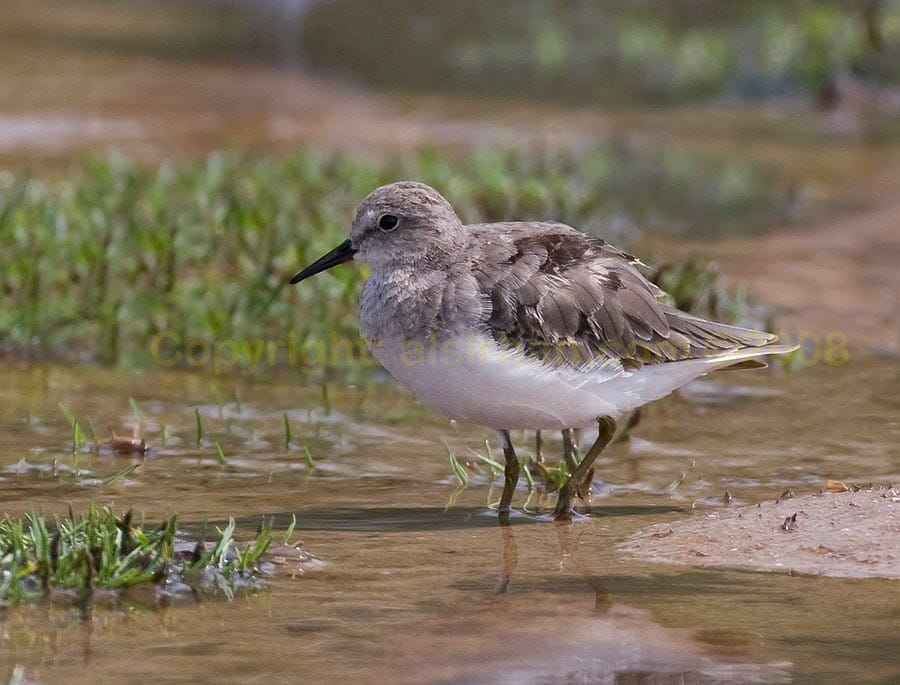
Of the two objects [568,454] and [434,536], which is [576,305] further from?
[434,536]

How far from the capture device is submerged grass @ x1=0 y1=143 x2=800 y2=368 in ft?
27.2

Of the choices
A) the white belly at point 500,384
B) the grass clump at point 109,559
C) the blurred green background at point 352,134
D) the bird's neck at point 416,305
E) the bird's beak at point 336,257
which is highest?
the blurred green background at point 352,134

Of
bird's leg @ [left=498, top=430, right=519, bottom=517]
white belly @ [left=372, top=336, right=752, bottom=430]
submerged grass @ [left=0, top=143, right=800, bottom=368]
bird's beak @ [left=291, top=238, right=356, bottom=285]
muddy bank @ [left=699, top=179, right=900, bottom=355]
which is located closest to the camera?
white belly @ [left=372, top=336, right=752, bottom=430]

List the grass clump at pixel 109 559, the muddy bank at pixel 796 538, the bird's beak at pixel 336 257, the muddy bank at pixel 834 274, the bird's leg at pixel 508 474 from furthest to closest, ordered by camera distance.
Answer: the muddy bank at pixel 834 274 < the bird's beak at pixel 336 257 < the bird's leg at pixel 508 474 < the muddy bank at pixel 796 538 < the grass clump at pixel 109 559

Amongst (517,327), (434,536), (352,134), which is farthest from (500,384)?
(352,134)

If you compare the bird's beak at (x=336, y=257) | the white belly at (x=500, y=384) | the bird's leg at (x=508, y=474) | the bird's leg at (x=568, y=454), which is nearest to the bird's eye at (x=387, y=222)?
the bird's beak at (x=336, y=257)

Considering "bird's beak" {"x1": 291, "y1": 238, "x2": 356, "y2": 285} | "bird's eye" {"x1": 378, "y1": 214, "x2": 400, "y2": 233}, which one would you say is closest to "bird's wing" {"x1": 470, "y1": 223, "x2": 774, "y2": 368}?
"bird's eye" {"x1": 378, "y1": 214, "x2": 400, "y2": 233}

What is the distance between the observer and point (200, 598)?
4.93 meters

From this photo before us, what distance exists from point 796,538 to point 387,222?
6.84ft

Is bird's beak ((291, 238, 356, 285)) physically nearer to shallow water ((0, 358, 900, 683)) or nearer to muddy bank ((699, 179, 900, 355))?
shallow water ((0, 358, 900, 683))

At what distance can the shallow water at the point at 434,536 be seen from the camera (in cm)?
441

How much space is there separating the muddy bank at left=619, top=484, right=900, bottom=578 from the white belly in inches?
21.8

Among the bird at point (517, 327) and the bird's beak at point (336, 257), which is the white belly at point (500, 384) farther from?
the bird's beak at point (336, 257)

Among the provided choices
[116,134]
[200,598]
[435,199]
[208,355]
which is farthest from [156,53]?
[200,598]
